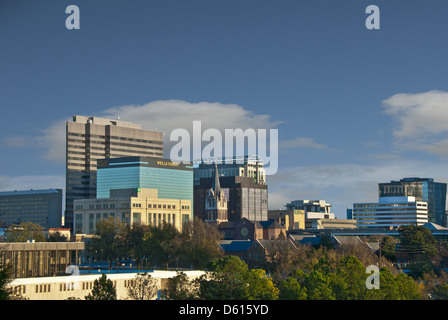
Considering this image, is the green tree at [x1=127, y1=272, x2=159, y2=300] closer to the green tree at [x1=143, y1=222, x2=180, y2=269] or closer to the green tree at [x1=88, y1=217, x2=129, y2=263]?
the green tree at [x1=143, y1=222, x2=180, y2=269]

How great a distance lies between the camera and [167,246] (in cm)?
17225

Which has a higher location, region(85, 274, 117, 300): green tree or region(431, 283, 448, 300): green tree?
region(85, 274, 117, 300): green tree

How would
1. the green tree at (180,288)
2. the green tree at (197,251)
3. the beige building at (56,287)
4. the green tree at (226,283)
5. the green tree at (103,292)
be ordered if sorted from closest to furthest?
the green tree at (103,292) < the green tree at (226,283) < the green tree at (180,288) < the beige building at (56,287) < the green tree at (197,251)

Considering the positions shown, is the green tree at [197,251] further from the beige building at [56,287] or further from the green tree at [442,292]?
the green tree at [442,292]

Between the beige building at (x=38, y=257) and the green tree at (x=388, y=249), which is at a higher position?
the beige building at (x=38, y=257)

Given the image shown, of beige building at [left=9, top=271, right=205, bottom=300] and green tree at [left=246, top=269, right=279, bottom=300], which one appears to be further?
beige building at [left=9, top=271, right=205, bottom=300]

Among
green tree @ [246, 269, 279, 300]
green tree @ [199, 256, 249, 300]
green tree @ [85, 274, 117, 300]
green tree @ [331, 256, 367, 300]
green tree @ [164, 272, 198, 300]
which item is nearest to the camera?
green tree @ [85, 274, 117, 300]

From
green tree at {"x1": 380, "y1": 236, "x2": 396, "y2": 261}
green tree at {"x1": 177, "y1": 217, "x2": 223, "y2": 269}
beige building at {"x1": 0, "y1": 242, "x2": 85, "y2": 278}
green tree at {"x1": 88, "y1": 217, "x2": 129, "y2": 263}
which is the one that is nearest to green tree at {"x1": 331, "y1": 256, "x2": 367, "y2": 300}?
beige building at {"x1": 0, "y1": 242, "x2": 85, "y2": 278}

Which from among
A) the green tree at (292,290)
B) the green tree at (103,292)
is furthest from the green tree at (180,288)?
the green tree at (292,290)

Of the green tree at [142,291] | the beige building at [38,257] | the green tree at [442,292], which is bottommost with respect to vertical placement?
the green tree at [442,292]

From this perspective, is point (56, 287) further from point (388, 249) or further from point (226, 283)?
point (388, 249)
